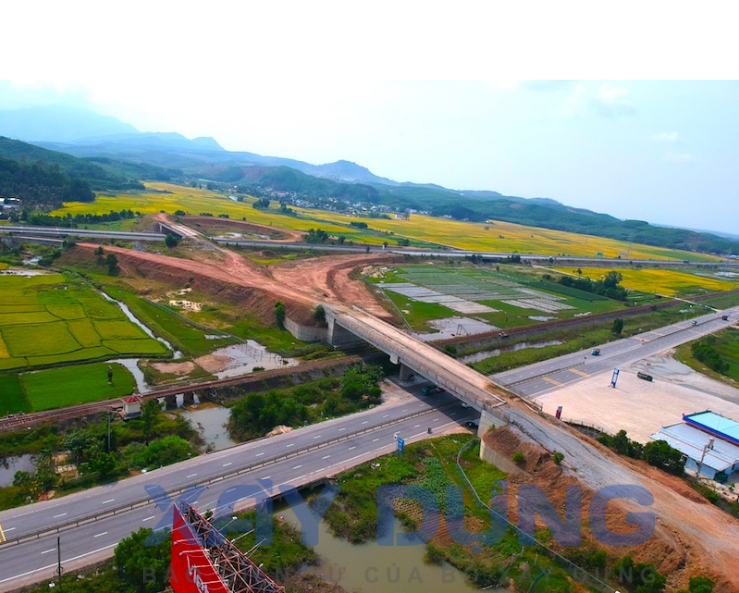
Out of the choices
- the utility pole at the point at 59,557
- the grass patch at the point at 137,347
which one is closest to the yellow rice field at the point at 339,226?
the grass patch at the point at 137,347

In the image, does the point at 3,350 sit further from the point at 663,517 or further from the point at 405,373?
the point at 663,517

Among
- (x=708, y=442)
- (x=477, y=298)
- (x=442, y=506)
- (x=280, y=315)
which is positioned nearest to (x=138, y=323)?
(x=280, y=315)

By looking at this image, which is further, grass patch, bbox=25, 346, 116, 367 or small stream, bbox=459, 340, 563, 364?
small stream, bbox=459, 340, 563, 364

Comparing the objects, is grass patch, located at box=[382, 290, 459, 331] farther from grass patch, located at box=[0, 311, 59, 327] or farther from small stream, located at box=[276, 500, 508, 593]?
grass patch, located at box=[0, 311, 59, 327]

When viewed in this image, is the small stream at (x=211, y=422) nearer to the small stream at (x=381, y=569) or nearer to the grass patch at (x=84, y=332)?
the small stream at (x=381, y=569)

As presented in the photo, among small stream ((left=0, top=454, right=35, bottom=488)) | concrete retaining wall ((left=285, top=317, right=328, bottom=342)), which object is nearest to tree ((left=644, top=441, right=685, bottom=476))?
concrete retaining wall ((left=285, top=317, right=328, bottom=342))

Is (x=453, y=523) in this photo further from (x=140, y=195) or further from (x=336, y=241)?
(x=140, y=195)

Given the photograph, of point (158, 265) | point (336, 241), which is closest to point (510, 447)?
point (158, 265)
